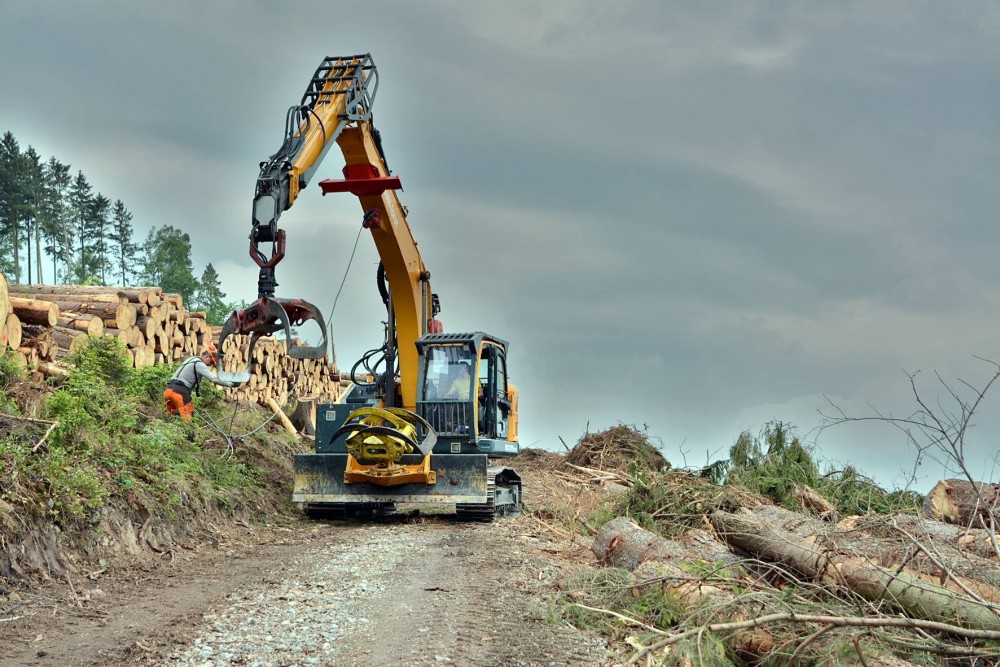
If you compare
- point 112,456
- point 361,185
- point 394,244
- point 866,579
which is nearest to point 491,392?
point 394,244

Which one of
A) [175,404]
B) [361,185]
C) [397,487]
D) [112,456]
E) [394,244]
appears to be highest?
[361,185]

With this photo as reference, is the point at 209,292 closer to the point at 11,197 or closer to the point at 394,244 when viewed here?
the point at 11,197

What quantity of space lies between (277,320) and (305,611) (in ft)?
13.9

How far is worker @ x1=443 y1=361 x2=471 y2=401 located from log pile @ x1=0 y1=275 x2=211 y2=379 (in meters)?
4.96

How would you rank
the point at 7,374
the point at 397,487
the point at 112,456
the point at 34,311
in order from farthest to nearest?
the point at 34,311
the point at 397,487
the point at 7,374
the point at 112,456

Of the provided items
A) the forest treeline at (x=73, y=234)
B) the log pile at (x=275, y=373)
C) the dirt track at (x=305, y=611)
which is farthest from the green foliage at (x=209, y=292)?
the dirt track at (x=305, y=611)

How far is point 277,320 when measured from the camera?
33.0ft

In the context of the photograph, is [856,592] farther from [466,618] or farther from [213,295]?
[213,295]

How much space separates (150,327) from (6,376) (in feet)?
18.3

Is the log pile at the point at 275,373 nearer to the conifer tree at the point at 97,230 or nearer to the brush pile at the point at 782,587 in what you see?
the brush pile at the point at 782,587

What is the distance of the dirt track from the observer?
5.61 meters

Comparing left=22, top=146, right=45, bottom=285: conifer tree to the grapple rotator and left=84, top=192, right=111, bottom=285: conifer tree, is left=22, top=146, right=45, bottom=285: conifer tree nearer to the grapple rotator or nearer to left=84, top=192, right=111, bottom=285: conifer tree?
left=84, top=192, right=111, bottom=285: conifer tree

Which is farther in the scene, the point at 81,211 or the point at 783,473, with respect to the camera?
the point at 81,211

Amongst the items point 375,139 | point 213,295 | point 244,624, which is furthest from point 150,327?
point 213,295
